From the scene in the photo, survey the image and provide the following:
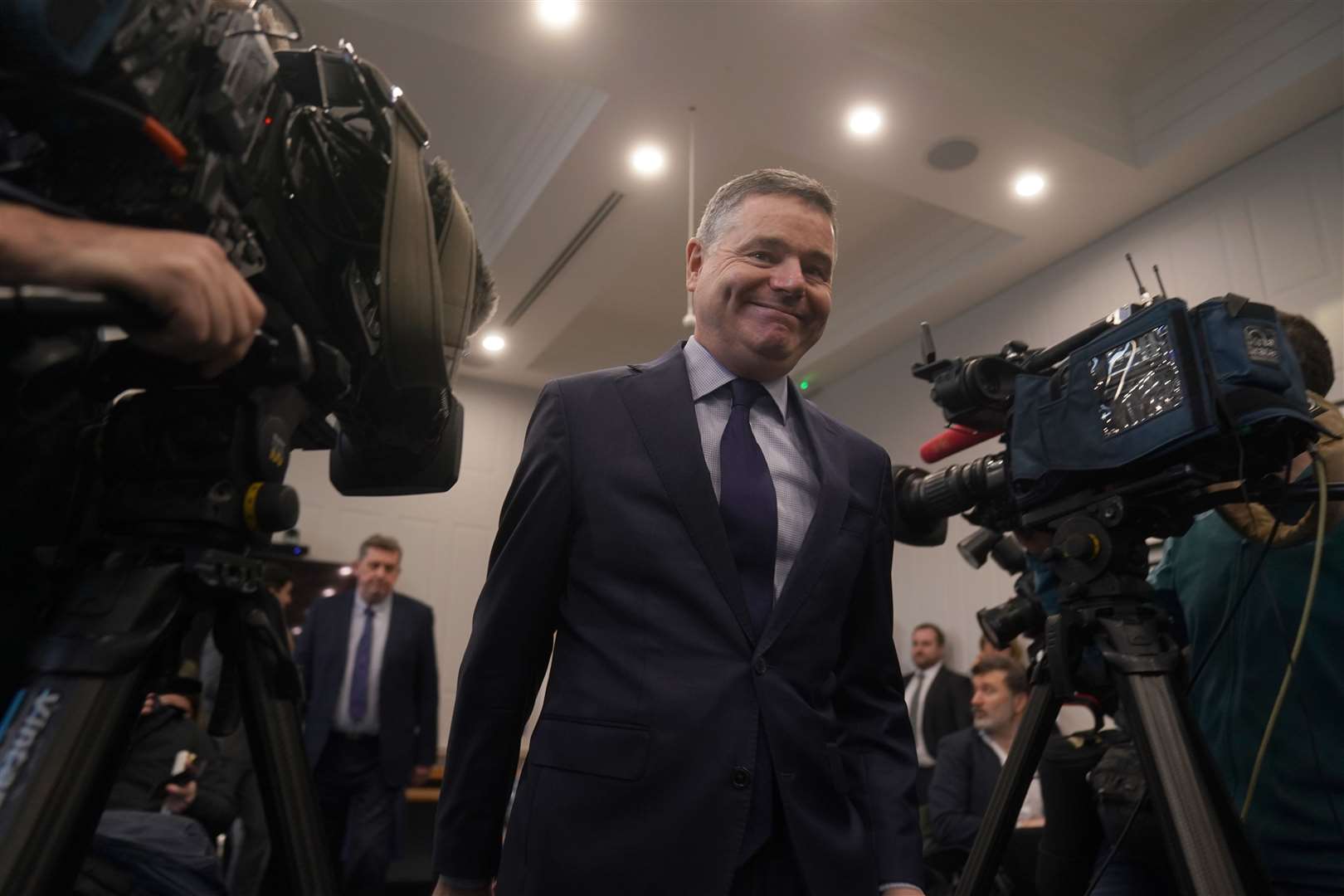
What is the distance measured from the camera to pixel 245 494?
75 cm

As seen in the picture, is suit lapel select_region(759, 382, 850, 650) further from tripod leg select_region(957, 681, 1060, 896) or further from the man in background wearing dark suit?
the man in background wearing dark suit

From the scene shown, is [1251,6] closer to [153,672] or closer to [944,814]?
[944,814]

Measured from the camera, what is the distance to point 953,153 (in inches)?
164

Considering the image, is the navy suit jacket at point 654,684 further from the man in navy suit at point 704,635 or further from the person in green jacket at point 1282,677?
the person in green jacket at point 1282,677

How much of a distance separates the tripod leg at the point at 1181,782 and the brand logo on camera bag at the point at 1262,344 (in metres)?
0.38

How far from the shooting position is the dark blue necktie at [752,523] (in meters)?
0.92

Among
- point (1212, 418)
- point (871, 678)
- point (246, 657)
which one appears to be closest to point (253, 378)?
point (246, 657)

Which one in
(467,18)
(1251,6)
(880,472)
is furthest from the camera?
(1251,6)

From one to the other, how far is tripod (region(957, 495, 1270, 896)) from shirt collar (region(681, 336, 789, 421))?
1.47ft

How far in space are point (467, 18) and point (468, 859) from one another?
327 cm

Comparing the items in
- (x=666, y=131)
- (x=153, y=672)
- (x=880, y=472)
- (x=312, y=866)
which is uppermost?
(x=666, y=131)

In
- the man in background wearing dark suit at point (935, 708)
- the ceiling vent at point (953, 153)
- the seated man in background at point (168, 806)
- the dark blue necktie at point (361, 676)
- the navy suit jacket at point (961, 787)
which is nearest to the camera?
the seated man in background at point (168, 806)

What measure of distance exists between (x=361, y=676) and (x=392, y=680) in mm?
140

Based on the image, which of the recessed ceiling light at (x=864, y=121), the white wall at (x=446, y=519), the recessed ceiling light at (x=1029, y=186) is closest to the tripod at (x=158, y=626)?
the recessed ceiling light at (x=864, y=121)
